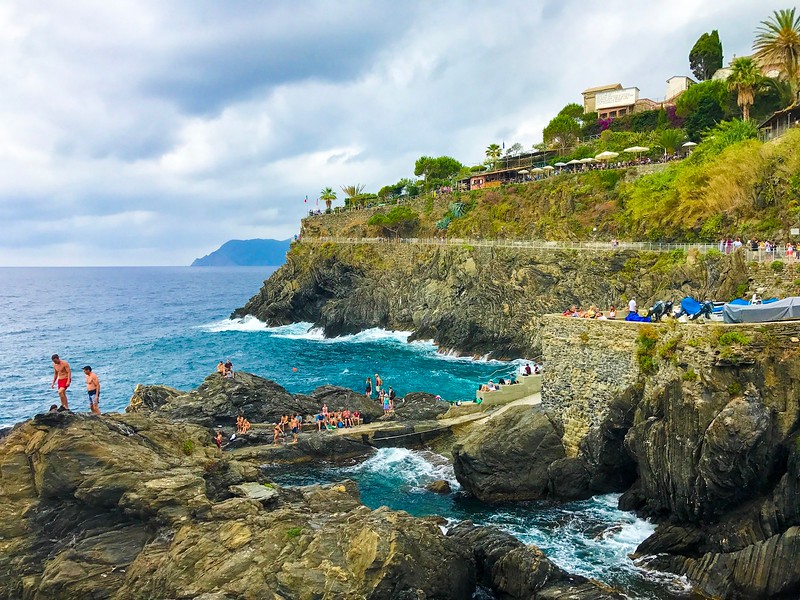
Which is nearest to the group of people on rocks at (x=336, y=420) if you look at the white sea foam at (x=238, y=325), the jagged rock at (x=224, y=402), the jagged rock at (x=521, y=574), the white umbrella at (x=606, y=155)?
the jagged rock at (x=224, y=402)

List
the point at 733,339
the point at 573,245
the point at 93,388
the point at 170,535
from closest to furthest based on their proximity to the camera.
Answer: the point at 170,535
the point at 733,339
the point at 93,388
the point at 573,245

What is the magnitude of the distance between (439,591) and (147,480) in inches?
338

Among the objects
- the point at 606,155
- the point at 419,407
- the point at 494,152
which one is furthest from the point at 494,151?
the point at 419,407

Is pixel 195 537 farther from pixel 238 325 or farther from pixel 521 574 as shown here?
pixel 238 325

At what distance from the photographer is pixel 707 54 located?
85.0 metres

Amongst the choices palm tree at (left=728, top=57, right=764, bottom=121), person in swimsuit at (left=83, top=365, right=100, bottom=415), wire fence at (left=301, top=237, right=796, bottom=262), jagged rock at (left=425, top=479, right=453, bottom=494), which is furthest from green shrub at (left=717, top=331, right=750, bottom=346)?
palm tree at (left=728, top=57, right=764, bottom=121)

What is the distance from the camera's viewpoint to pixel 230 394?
33.5 meters

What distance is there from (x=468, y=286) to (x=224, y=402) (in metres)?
34.6

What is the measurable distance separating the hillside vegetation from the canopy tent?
59.8 feet

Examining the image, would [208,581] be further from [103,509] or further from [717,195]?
[717,195]

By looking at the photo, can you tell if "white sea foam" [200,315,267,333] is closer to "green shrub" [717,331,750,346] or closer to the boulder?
the boulder

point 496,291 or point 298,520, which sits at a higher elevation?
point 496,291

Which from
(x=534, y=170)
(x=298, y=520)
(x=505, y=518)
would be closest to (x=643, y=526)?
(x=505, y=518)

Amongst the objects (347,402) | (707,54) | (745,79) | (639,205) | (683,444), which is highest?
(707,54)
